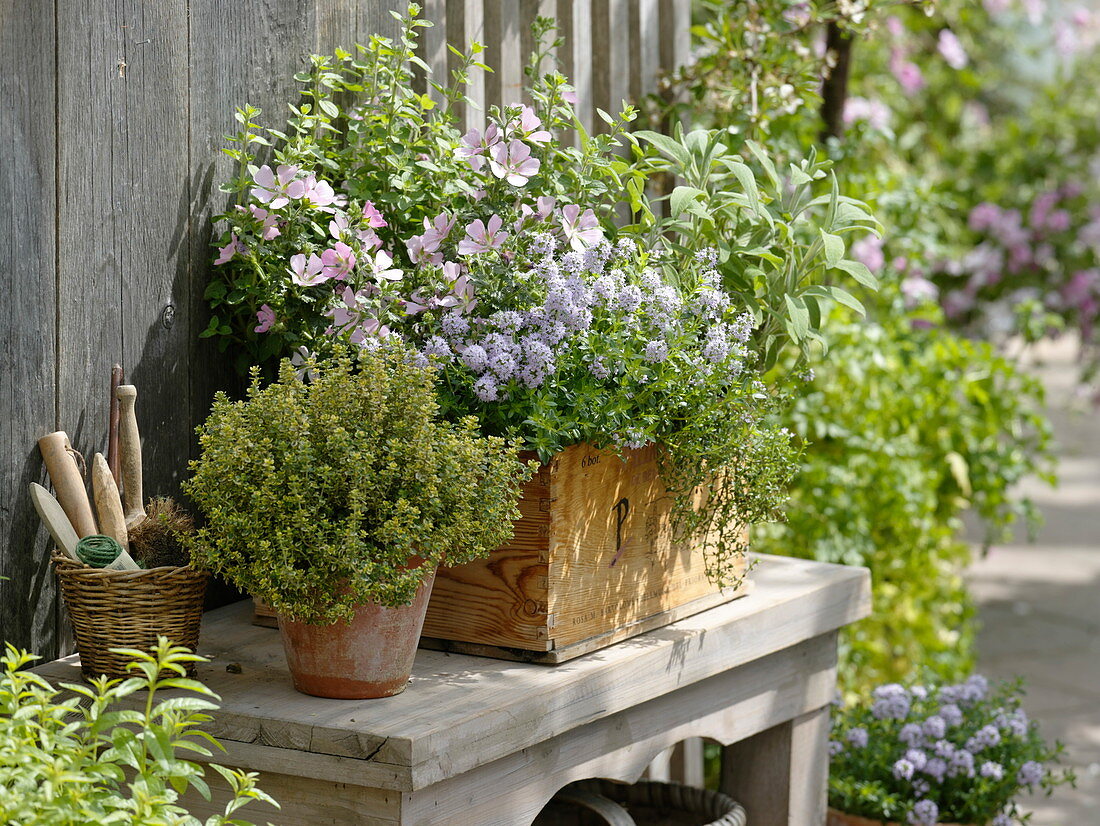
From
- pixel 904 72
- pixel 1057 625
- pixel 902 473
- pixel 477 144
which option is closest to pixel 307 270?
pixel 477 144

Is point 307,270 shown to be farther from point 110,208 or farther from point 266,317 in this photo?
point 110,208

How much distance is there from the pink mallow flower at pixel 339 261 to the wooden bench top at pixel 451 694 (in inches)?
19.8

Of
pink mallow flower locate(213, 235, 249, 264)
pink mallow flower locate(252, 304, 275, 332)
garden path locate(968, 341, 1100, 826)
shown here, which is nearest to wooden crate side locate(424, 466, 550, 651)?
pink mallow flower locate(252, 304, 275, 332)

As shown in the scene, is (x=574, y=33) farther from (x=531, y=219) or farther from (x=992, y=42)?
(x=992, y=42)

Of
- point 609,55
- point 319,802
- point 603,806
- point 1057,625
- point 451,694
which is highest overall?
point 609,55

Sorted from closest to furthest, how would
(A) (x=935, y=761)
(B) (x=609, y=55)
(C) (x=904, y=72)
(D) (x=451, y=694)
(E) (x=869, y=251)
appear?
(D) (x=451, y=694), (B) (x=609, y=55), (A) (x=935, y=761), (E) (x=869, y=251), (C) (x=904, y=72)

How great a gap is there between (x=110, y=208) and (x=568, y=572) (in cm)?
76

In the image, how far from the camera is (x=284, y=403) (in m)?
1.55

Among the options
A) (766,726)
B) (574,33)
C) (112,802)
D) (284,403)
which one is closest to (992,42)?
(574,33)

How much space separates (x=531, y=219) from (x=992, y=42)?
527 centimetres

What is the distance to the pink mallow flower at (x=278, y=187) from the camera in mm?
1808

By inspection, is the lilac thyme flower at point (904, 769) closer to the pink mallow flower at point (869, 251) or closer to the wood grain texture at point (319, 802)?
the wood grain texture at point (319, 802)

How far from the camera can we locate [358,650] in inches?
62.7

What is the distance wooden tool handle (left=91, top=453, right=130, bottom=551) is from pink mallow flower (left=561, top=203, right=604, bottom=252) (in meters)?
0.67
